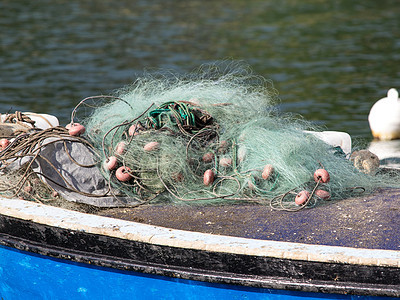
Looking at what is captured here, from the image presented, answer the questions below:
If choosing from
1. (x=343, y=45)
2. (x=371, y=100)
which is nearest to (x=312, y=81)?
(x=371, y=100)

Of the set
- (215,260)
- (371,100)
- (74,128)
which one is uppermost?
(74,128)

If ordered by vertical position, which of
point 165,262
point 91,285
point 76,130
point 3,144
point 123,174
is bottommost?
point 91,285

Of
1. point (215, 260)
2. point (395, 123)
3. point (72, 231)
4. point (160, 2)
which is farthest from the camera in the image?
point (160, 2)

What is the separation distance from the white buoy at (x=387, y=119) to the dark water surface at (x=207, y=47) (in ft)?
1.67

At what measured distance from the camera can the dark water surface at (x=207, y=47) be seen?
454 inches

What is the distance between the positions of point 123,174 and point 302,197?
42.3 inches

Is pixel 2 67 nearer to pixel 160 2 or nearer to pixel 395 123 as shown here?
pixel 395 123

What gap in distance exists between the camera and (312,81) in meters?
12.5

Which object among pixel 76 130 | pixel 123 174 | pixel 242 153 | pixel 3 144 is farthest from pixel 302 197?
pixel 3 144

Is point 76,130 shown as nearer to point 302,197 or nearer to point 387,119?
point 302,197

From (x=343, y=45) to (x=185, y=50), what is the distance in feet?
13.3

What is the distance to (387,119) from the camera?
826 centimetres

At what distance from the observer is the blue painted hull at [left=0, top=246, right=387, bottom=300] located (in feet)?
10.1

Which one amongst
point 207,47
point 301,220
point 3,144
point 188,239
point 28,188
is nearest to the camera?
point 188,239
